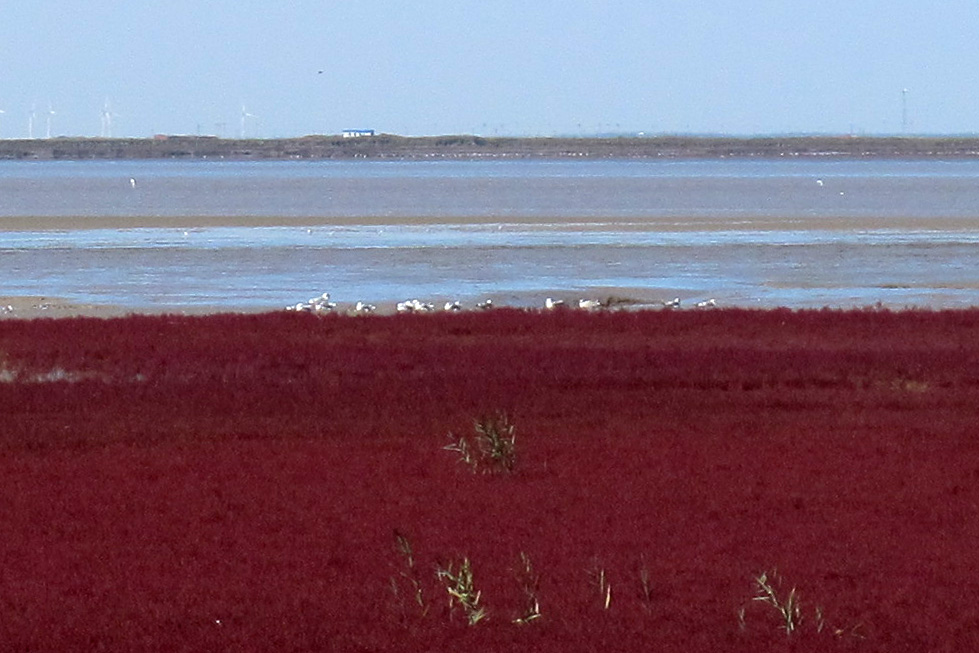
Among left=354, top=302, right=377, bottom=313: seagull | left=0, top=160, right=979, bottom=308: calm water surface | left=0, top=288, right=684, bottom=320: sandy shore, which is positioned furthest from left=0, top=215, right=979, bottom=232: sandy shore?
left=354, top=302, right=377, bottom=313: seagull

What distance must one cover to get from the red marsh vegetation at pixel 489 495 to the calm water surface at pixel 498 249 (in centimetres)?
1172

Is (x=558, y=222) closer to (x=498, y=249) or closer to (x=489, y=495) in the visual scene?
(x=498, y=249)

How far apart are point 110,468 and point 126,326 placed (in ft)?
31.5

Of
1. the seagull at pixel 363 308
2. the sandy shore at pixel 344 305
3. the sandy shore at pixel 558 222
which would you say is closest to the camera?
the seagull at pixel 363 308

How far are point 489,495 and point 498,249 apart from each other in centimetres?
3297

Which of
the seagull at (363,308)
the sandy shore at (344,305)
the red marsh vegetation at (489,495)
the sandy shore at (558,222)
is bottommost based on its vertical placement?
the sandy shore at (558,222)

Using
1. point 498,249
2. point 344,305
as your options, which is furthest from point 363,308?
point 498,249

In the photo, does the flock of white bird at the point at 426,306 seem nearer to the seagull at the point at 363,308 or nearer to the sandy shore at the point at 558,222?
the seagull at the point at 363,308

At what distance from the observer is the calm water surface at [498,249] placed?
32.5m

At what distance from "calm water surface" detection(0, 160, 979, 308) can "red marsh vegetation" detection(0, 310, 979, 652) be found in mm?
11724

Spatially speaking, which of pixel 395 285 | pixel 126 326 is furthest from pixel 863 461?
pixel 395 285

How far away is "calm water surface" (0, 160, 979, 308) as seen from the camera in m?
32.5

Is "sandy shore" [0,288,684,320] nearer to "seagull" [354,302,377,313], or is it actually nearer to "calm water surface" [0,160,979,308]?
"seagull" [354,302,377,313]

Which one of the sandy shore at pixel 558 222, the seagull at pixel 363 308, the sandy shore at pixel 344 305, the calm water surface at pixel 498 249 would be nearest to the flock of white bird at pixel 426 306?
the seagull at pixel 363 308
